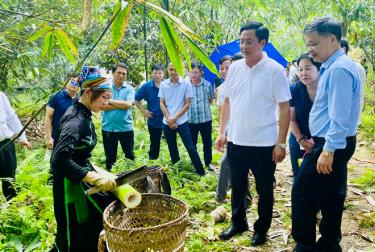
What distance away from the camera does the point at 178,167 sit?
231 inches

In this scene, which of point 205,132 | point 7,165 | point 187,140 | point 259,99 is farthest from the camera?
point 205,132

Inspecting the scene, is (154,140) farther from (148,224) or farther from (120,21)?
(120,21)

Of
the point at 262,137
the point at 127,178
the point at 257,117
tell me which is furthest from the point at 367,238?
the point at 127,178

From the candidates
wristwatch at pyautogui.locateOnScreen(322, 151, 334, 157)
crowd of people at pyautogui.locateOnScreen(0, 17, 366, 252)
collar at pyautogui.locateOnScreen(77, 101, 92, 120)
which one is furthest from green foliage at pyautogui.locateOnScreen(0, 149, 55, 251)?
wristwatch at pyautogui.locateOnScreen(322, 151, 334, 157)

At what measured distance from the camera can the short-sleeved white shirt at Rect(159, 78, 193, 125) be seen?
5672mm

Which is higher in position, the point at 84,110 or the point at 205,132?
the point at 84,110

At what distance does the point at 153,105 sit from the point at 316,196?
12.0 feet

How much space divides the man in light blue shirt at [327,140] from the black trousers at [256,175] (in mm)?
412

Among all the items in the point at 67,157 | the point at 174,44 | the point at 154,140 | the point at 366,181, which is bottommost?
the point at 366,181

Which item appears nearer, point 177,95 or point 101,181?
point 101,181

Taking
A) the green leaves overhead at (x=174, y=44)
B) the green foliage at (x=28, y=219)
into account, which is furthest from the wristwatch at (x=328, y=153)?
the green foliage at (x=28, y=219)

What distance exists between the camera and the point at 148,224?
2512mm

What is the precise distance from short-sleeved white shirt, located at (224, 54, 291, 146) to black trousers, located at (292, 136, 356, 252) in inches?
18.5

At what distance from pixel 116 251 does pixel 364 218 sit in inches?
118
